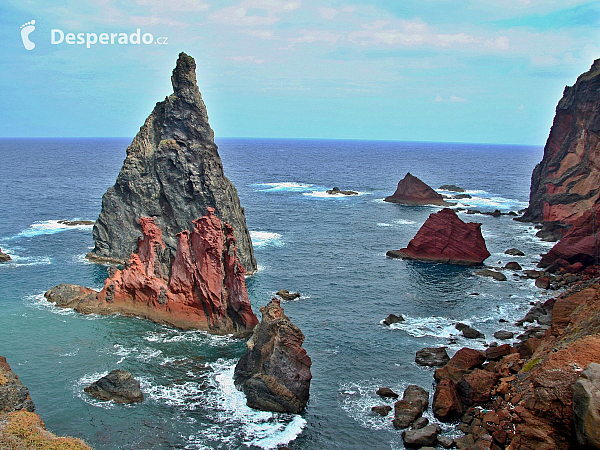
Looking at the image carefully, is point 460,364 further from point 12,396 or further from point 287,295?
point 12,396

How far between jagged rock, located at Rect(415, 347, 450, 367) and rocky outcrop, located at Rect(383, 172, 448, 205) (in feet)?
319

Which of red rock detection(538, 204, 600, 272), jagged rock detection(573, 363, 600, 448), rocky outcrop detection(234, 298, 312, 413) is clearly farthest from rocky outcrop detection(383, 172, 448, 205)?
jagged rock detection(573, 363, 600, 448)

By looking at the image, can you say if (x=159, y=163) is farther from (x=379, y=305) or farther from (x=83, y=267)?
(x=379, y=305)

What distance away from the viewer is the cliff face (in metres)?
110

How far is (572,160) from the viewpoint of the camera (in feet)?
385

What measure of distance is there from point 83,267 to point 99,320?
22.5 meters

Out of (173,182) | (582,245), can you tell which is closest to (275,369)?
(173,182)

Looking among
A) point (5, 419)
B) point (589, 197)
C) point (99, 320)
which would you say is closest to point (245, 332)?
point (99, 320)

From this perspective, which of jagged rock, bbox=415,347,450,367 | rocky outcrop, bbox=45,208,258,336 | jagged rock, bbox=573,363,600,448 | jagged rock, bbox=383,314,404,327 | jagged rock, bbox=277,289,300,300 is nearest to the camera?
jagged rock, bbox=573,363,600,448

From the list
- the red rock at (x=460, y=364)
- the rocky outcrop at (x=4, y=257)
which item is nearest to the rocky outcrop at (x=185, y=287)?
the red rock at (x=460, y=364)

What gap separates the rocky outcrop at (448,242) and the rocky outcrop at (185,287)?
135ft

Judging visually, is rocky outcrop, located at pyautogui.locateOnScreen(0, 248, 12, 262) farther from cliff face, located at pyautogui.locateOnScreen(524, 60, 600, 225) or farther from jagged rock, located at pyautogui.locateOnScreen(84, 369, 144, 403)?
cliff face, located at pyautogui.locateOnScreen(524, 60, 600, 225)

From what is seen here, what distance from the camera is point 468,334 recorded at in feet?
198

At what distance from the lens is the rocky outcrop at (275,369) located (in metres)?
45.3
